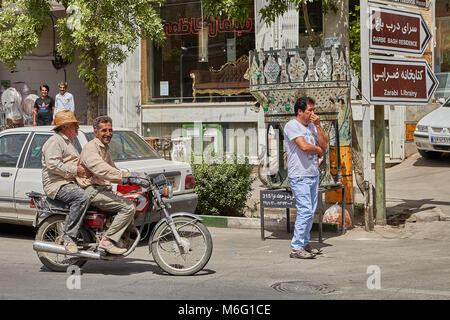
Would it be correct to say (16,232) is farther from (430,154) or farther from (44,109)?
(430,154)

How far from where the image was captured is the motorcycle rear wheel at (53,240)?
7.35 m

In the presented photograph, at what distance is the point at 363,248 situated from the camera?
28.7 feet

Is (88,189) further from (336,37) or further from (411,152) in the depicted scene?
(411,152)

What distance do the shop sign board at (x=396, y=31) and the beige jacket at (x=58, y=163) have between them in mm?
4692

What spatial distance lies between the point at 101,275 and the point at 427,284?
3396 mm

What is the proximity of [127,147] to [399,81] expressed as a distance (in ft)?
13.7

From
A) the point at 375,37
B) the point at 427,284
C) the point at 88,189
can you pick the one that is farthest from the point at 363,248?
the point at 88,189

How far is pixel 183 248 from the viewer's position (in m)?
6.98

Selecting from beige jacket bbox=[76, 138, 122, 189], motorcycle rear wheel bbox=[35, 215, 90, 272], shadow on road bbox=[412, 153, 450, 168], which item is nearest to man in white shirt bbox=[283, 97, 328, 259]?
beige jacket bbox=[76, 138, 122, 189]

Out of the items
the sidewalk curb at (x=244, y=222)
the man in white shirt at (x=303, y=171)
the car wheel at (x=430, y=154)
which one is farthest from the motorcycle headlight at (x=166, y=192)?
the car wheel at (x=430, y=154)

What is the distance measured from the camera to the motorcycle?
702cm

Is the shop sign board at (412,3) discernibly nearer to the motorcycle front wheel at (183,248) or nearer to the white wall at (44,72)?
the motorcycle front wheel at (183,248)

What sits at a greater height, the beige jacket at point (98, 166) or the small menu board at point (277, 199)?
the beige jacket at point (98, 166)

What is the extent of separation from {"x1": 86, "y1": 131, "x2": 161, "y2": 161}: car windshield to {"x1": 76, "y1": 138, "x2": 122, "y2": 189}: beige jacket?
1970 millimetres
